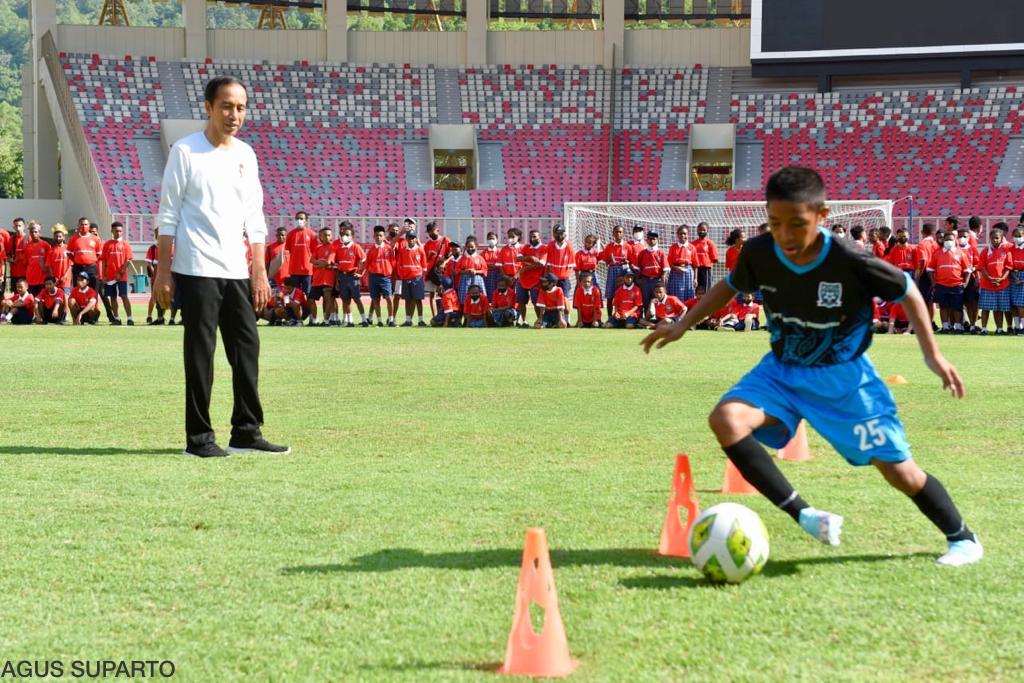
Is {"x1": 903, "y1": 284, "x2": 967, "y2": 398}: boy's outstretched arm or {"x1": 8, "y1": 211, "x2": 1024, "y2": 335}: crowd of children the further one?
{"x1": 8, "y1": 211, "x2": 1024, "y2": 335}: crowd of children

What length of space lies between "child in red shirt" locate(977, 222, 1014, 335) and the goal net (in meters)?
5.60

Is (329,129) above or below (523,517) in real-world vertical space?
above

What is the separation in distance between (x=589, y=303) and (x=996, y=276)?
6.97 metres

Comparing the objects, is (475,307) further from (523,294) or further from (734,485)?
(734,485)

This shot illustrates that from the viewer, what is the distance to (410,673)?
11.1 feet

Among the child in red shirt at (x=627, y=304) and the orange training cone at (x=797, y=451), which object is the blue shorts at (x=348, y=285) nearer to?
the child in red shirt at (x=627, y=304)

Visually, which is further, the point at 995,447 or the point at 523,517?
the point at 995,447

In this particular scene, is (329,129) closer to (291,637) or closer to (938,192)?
(938,192)

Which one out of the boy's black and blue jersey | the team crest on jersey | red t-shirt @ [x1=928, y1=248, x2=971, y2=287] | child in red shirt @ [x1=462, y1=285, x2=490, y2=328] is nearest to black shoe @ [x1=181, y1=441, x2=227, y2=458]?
the boy's black and blue jersey

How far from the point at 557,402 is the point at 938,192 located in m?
31.4

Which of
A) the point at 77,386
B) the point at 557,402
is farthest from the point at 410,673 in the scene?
the point at 77,386

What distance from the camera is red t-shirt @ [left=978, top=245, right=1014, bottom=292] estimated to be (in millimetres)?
20844

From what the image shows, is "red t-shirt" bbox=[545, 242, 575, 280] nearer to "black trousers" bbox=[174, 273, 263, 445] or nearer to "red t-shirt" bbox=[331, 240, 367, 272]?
"red t-shirt" bbox=[331, 240, 367, 272]

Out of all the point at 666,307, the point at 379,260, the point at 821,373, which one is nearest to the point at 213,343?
the point at 821,373
